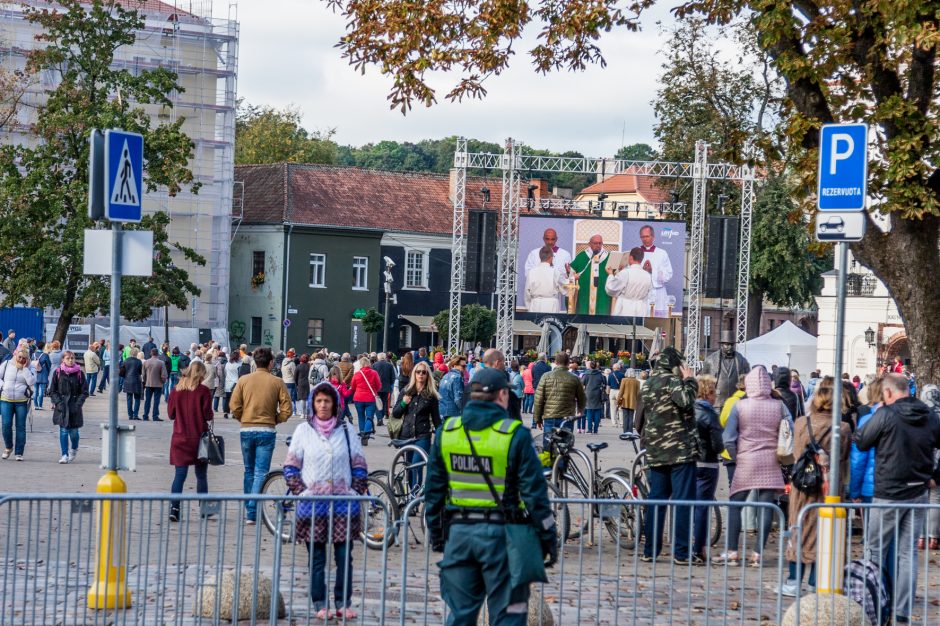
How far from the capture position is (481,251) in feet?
149

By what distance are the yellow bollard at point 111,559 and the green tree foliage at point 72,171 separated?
35304 millimetres

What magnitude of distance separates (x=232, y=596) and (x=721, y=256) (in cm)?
3740

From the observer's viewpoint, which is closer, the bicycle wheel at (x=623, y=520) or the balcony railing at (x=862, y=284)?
the bicycle wheel at (x=623, y=520)

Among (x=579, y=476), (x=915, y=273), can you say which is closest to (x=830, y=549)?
(x=579, y=476)

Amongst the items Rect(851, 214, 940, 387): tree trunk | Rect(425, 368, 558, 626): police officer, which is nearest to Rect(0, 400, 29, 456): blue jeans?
Rect(851, 214, 940, 387): tree trunk

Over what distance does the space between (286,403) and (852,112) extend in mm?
6822

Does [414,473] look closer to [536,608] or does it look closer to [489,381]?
[536,608]

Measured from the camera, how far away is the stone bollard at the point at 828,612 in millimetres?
8695

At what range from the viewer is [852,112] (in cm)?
1505

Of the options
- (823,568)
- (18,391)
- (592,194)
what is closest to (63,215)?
(18,391)

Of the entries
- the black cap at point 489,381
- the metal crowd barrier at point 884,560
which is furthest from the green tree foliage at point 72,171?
the black cap at point 489,381

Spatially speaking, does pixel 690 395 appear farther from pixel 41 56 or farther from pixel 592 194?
pixel 592 194

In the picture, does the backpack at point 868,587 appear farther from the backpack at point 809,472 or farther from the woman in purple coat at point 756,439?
the woman in purple coat at point 756,439

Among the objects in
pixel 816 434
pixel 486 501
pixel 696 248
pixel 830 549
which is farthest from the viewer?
pixel 696 248
